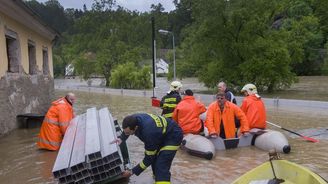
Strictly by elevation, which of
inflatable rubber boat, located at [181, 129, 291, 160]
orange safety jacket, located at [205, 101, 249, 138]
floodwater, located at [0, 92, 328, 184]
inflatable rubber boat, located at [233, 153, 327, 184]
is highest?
orange safety jacket, located at [205, 101, 249, 138]

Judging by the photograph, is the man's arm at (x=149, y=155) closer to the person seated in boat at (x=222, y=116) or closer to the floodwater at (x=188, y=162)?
the floodwater at (x=188, y=162)

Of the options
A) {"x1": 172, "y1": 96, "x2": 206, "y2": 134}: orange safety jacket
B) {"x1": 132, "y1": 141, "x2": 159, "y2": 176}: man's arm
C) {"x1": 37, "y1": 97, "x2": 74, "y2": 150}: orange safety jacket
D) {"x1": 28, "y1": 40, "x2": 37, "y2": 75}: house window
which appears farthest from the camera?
{"x1": 28, "y1": 40, "x2": 37, "y2": 75}: house window

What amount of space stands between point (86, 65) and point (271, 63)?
27.9 meters

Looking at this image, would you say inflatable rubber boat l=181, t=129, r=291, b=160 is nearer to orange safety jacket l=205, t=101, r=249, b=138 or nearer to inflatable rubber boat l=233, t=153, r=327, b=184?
orange safety jacket l=205, t=101, r=249, b=138

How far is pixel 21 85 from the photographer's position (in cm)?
1562

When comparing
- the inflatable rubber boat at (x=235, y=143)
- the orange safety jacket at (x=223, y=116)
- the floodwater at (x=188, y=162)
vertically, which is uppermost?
the orange safety jacket at (x=223, y=116)

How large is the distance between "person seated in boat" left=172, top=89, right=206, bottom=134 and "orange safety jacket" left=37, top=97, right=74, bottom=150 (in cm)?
270

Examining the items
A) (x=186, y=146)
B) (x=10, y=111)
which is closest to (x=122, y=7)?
(x=10, y=111)

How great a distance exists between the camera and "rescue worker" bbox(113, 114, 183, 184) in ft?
19.5

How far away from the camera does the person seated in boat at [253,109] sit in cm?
1078

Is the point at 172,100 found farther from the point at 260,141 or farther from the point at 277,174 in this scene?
the point at 277,174

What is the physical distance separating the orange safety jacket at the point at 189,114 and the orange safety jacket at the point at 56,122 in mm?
2695

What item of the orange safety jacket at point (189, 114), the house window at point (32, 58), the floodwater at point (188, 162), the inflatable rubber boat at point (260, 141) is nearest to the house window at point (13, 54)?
the house window at point (32, 58)

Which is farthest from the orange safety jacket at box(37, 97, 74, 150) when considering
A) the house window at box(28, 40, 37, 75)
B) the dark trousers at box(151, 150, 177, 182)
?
the house window at box(28, 40, 37, 75)
